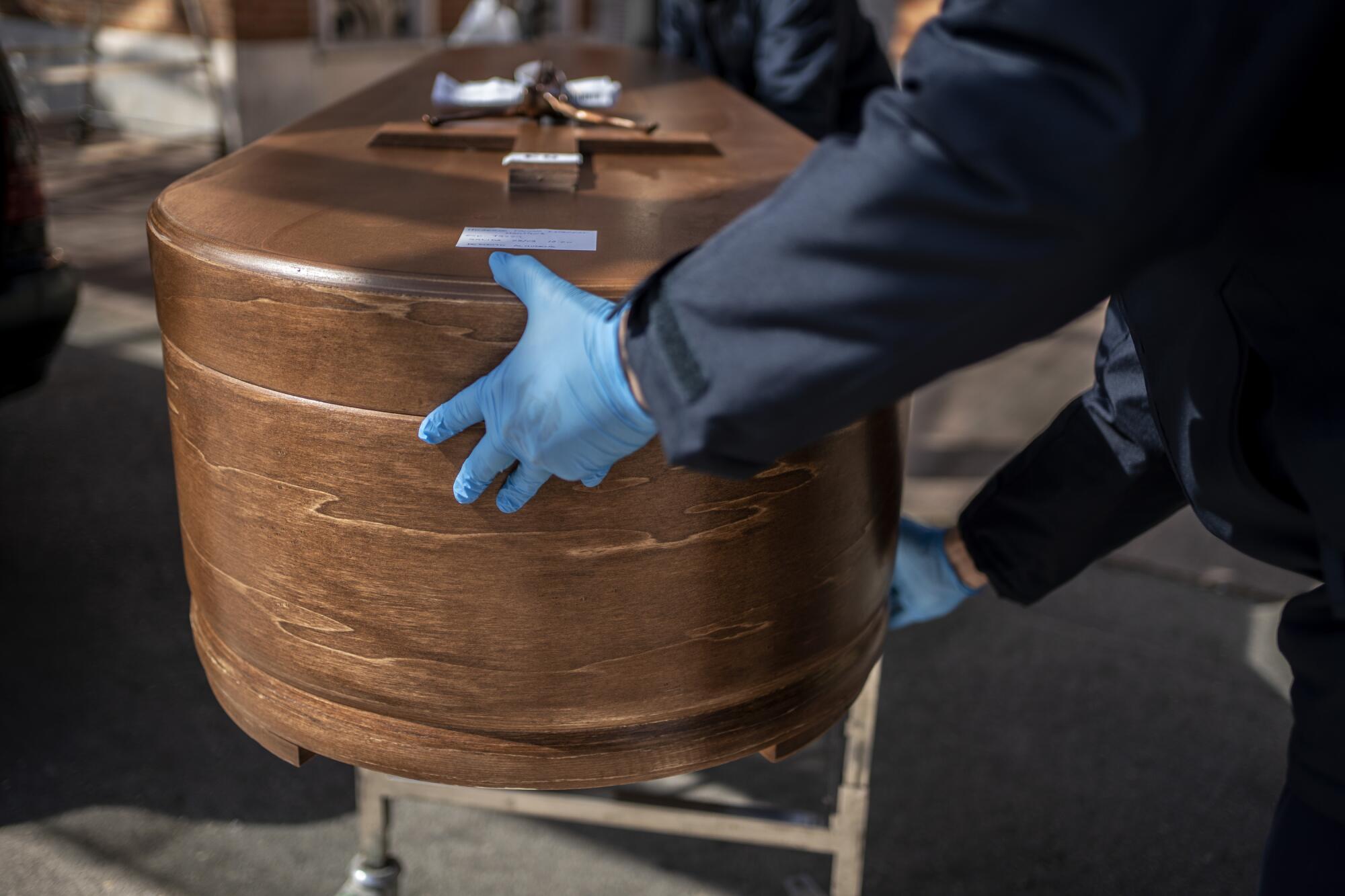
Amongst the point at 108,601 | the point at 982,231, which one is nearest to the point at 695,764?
the point at 982,231

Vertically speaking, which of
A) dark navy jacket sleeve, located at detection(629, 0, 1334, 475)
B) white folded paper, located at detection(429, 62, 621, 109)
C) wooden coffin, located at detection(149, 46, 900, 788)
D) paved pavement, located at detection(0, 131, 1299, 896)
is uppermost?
dark navy jacket sleeve, located at detection(629, 0, 1334, 475)

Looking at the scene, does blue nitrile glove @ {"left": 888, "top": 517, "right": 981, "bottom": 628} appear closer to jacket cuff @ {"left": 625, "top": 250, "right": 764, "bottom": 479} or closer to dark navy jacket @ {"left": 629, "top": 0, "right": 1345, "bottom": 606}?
dark navy jacket @ {"left": 629, "top": 0, "right": 1345, "bottom": 606}

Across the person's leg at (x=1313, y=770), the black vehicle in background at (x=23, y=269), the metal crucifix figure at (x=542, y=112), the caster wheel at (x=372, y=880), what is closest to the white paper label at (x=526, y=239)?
the metal crucifix figure at (x=542, y=112)

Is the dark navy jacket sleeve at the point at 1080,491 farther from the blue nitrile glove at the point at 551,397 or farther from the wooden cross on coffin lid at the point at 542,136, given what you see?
the blue nitrile glove at the point at 551,397

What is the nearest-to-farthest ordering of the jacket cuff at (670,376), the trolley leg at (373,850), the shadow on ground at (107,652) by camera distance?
1. the jacket cuff at (670,376)
2. the trolley leg at (373,850)
3. the shadow on ground at (107,652)

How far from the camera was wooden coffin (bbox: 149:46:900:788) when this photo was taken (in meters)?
0.90

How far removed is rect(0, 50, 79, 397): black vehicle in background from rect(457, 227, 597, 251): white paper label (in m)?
1.96

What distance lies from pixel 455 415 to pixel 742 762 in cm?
145

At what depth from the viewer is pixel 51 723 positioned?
6.67 feet

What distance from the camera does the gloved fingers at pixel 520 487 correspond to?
89 cm

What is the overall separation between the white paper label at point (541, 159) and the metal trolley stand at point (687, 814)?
793 millimetres

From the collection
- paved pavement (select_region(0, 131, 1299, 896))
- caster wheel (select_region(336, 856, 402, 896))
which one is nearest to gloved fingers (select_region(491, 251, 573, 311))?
caster wheel (select_region(336, 856, 402, 896))

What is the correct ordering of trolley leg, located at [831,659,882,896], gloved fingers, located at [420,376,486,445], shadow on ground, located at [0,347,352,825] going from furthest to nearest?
1. shadow on ground, located at [0,347,352,825]
2. trolley leg, located at [831,659,882,896]
3. gloved fingers, located at [420,376,486,445]

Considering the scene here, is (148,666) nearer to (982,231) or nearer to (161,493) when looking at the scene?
(161,493)
